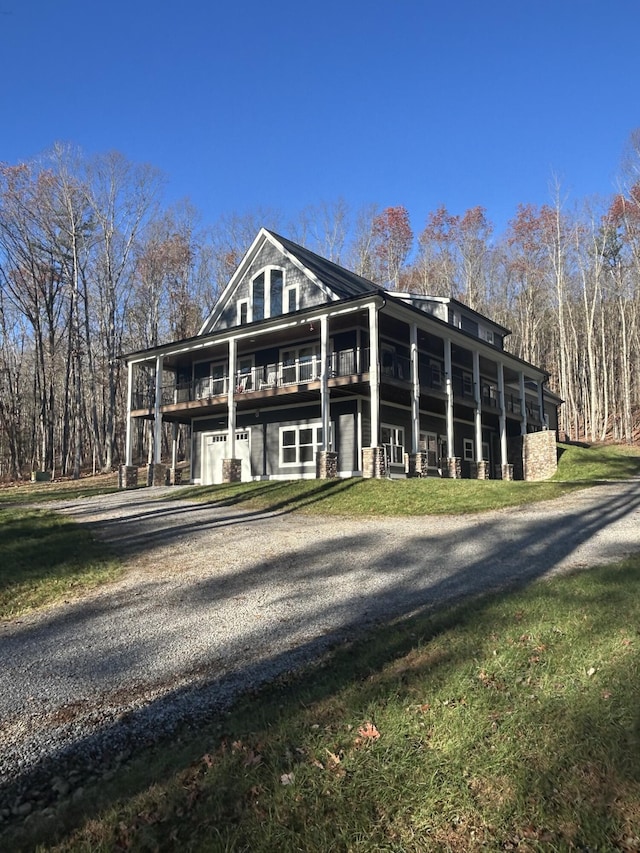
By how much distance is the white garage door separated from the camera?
24.4 m

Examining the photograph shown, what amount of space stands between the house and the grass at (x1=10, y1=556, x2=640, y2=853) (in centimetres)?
1448

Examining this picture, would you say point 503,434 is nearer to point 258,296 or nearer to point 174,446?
point 258,296

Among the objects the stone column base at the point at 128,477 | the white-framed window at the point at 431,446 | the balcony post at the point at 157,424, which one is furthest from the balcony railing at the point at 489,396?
the stone column base at the point at 128,477

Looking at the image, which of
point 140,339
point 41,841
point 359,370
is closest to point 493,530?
point 41,841

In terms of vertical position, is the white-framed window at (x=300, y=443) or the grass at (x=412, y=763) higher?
the white-framed window at (x=300, y=443)

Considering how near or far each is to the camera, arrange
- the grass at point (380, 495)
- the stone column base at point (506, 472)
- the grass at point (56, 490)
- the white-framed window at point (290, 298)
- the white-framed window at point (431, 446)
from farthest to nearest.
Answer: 1. the stone column base at point (506, 472)
2. the white-framed window at point (431, 446)
3. the white-framed window at point (290, 298)
4. the grass at point (56, 490)
5. the grass at point (380, 495)

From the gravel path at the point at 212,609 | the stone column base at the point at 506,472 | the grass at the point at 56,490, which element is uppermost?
the stone column base at the point at 506,472

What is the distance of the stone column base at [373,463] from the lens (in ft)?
60.6

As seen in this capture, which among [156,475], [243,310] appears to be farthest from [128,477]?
[243,310]

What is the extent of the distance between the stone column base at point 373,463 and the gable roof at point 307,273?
21.0 ft

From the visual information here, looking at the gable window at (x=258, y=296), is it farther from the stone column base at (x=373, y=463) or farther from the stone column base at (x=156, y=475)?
the stone column base at (x=373, y=463)

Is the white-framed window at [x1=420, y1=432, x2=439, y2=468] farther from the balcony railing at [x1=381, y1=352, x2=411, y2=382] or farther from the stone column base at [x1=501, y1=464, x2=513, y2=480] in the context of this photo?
the stone column base at [x1=501, y1=464, x2=513, y2=480]

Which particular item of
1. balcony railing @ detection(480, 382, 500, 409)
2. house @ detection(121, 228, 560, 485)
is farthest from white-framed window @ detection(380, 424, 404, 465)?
balcony railing @ detection(480, 382, 500, 409)

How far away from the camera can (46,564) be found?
914 centimetres
